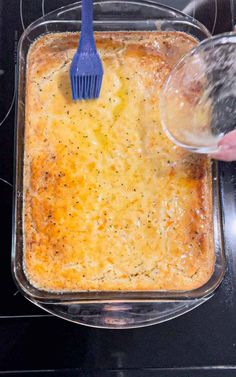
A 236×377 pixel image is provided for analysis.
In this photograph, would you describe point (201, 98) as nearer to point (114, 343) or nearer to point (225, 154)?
point (225, 154)

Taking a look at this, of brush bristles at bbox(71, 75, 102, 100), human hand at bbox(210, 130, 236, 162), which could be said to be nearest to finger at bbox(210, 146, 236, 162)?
human hand at bbox(210, 130, 236, 162)

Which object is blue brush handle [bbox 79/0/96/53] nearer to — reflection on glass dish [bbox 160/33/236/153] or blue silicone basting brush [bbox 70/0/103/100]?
blue silicone basting brush [bbox 70/0/103/100]

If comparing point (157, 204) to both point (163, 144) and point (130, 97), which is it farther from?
point (130, 97)

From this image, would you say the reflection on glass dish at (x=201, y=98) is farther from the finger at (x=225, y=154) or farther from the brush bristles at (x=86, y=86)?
the brush bristles at (x=86, y=86)

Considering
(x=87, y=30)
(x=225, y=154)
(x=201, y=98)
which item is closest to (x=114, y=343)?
(x=225, y=154)

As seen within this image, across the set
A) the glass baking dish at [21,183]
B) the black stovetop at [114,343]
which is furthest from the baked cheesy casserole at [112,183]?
A: the black stovetop at [114,343]

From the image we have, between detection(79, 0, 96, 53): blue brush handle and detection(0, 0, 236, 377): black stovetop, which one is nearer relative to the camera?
detection(79, 0, 96, 53): blue brush handle
